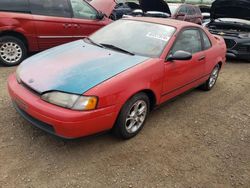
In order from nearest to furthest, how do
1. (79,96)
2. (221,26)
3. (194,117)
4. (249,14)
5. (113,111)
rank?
(79,96)
(113,111)
(194,117)
(249,14)
(221,26)

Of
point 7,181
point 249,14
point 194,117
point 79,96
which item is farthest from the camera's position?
point 249,14

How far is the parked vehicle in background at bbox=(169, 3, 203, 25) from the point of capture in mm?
11280

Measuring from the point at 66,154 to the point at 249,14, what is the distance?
23.7 feet

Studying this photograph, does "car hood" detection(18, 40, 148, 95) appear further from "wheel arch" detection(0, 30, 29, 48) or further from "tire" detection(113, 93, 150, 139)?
"wheel arch" detection(0, 30, 29, 48)

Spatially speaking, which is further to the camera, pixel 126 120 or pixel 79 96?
pixel 126 120

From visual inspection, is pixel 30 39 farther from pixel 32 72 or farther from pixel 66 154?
pixel 66 154

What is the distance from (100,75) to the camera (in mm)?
3152

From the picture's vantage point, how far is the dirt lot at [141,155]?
2.86 m

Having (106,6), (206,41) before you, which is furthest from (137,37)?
(106,6)

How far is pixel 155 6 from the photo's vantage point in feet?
34.2

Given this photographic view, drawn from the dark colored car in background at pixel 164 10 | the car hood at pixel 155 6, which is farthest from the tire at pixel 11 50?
the car hood at pixel 155 6

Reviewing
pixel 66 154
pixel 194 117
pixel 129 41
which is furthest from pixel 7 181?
pixel 194 117

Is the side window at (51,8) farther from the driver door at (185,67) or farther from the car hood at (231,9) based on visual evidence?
the car hood at (231,9)

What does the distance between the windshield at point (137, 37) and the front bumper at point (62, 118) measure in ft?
3.83
